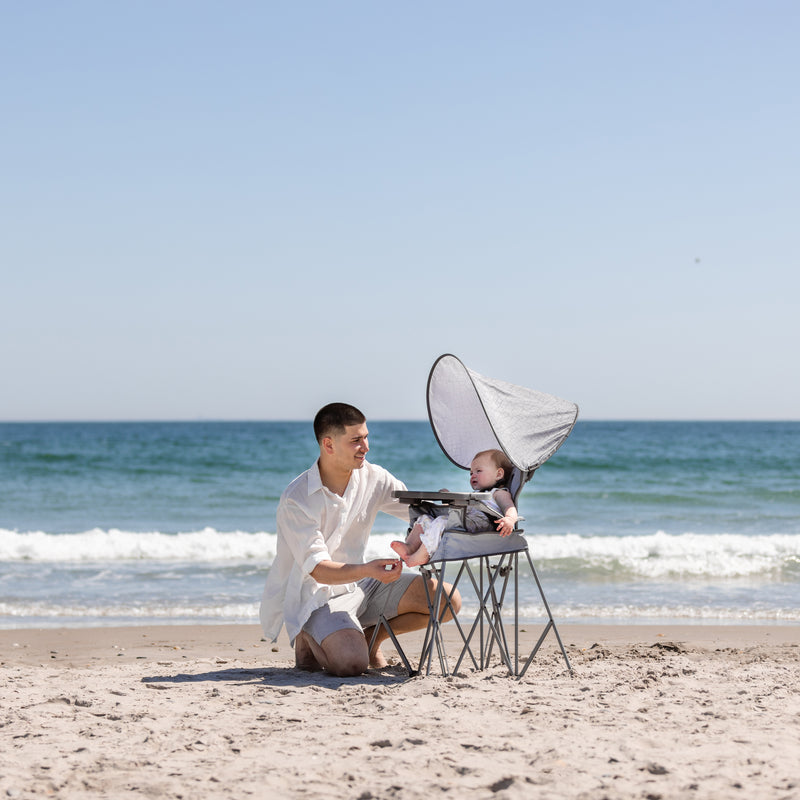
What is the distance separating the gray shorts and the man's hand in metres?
0.49

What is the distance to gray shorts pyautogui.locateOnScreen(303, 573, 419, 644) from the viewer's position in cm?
444

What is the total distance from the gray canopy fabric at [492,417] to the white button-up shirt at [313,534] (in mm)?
426

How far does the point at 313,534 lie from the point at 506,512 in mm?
927

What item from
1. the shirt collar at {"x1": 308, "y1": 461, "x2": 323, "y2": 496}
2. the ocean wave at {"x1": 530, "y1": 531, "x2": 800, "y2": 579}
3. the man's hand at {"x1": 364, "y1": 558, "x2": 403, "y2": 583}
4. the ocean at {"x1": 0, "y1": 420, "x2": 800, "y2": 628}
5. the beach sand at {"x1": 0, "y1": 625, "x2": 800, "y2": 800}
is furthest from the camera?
the ocean wave at {"x1": 530, "y1": 531, "x2": 800, "y2": 579}

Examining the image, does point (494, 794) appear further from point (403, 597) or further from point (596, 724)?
point (403, 597)

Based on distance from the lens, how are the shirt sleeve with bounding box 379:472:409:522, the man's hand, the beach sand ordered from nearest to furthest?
the beach sand
the man's hand
the shirt sleeve with bounding box 379:472:409:522

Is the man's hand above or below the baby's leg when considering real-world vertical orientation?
below

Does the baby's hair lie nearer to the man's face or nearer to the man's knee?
the man's face

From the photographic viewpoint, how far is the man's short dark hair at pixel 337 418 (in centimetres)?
429

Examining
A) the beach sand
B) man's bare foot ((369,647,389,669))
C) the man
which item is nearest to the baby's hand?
the man

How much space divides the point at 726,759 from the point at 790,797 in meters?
0.34

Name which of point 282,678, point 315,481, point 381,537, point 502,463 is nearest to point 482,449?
point 502,463

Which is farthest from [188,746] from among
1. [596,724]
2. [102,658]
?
[102,658]

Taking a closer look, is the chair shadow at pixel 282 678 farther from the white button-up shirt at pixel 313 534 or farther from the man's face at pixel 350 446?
the man's face at pixel 350 446
